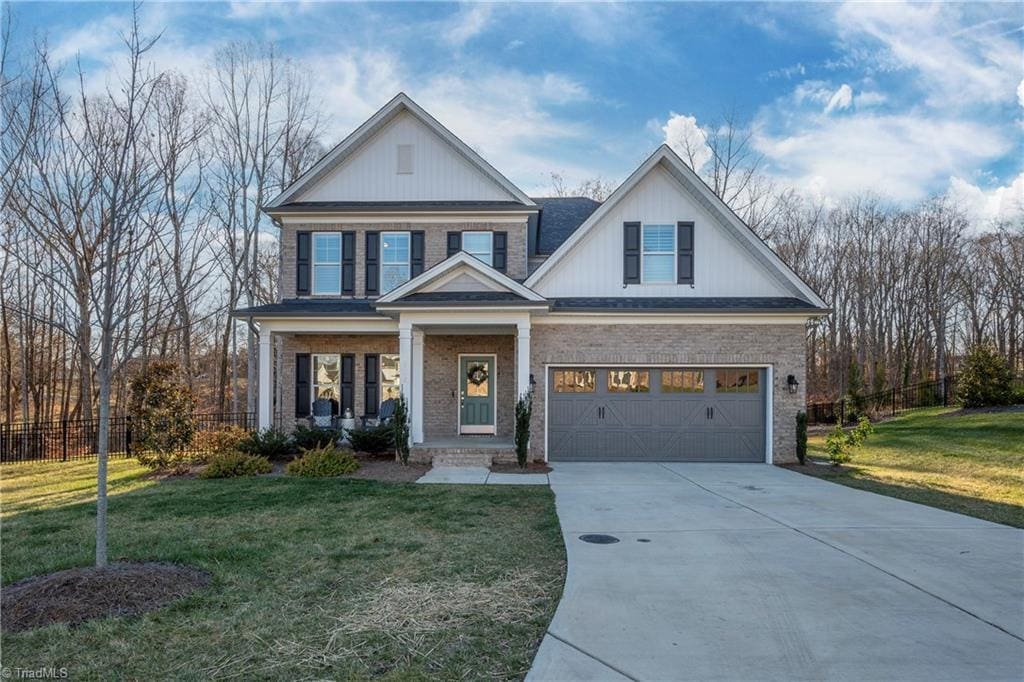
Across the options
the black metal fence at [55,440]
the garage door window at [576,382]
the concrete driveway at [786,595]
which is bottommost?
the black metal fence at [55,440]

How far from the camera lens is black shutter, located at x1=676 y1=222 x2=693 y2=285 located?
47.4ft

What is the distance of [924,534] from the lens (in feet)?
23.9

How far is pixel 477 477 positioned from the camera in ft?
38.7

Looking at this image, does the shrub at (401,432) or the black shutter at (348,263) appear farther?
the black shutter at (348,263)

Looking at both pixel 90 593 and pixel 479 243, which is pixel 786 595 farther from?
pixel 479 243

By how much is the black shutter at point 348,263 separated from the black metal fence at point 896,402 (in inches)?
795

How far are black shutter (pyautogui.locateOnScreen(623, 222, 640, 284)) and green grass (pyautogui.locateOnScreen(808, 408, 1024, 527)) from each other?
20.6 ft

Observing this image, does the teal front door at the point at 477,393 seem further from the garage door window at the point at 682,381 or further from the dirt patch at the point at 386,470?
the garage door window at the point at 682,381

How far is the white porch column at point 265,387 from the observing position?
559 inches

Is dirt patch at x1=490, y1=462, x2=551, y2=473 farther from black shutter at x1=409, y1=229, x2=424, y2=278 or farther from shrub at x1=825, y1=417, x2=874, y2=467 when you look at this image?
shrub at x1=825, y1=417, x2=874, y2=467

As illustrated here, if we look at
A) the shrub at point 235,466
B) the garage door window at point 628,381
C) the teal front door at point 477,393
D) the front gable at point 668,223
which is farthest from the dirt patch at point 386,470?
the front gable at point 668,223

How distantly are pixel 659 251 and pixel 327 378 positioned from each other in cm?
968

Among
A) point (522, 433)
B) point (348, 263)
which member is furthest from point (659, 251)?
point (348, 263)

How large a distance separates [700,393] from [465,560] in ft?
30.9
